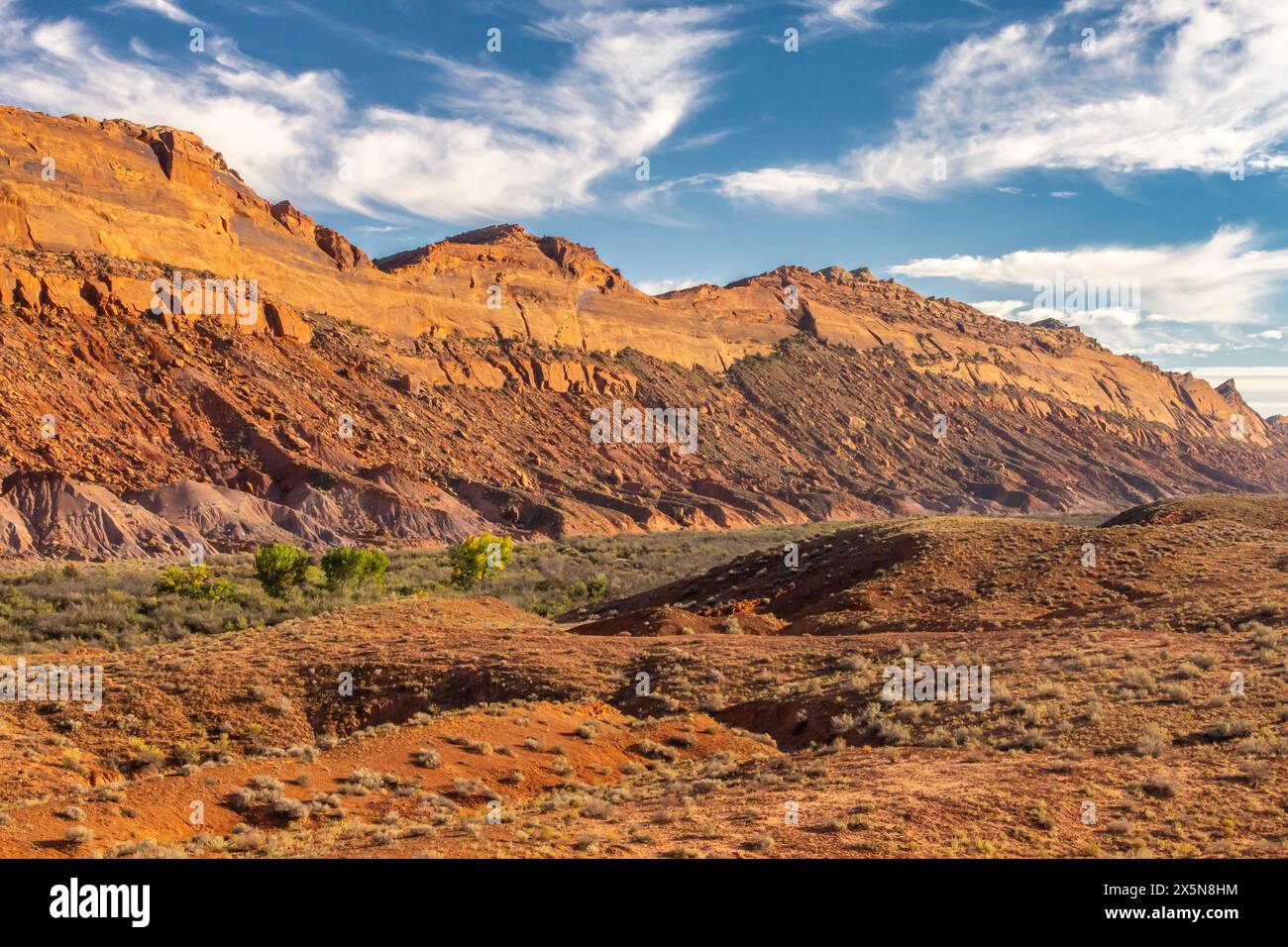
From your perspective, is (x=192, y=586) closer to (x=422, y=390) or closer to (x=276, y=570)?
(x=276, y=570)

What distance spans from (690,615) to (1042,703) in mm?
12287

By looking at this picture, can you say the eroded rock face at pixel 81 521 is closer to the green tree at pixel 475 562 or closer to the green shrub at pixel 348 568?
the green shrub at pixel 348 568

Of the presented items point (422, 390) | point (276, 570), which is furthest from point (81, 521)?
point (422, 390)

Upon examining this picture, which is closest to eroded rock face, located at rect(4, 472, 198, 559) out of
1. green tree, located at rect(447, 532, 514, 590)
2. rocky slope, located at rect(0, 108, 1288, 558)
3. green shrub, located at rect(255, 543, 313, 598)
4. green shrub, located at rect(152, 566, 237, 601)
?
rocky slope, located at rect(0, 108, 1288, 558)

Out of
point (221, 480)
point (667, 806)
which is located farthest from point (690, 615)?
point (221, 480)

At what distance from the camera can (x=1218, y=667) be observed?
15.9m

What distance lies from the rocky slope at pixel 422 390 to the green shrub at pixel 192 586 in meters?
15.7

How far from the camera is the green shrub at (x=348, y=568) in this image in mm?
37250

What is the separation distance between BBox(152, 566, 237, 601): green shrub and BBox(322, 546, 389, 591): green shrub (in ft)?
11.0

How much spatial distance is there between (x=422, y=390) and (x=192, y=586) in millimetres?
46783

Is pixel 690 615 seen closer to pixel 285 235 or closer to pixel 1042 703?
pixel 1042 703

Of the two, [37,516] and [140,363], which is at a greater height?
[140,363]

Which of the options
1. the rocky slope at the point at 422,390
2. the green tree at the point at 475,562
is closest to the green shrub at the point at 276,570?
the green tree at the point at 475,562

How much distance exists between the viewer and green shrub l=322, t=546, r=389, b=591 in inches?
1467
